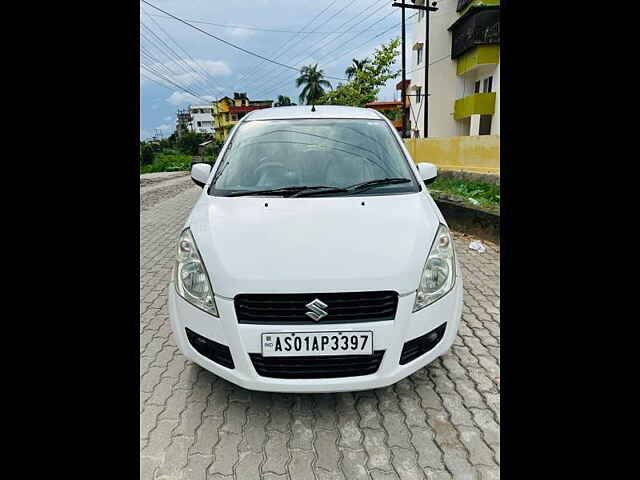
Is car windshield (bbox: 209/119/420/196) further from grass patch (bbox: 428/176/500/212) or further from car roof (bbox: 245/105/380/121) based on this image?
grass patch (bbox: 428/176/500/212)

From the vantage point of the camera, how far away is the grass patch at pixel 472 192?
18.5 feet

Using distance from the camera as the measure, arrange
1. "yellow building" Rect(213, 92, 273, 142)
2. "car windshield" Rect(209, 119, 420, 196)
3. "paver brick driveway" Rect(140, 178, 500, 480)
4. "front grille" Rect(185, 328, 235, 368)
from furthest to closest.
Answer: "yellow building" Rect(213, 92, 273, 142) < "car windshield" Rect(209, 119, 420, 196) < "front grille" Rect(185, 328, 235, 368) < "paver brick driveway" Rect(140, 178, 500, 480)

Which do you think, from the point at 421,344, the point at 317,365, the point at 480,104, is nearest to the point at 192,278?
the point at 317,365

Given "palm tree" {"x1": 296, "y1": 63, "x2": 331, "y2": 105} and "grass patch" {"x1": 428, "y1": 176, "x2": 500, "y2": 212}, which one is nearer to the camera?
"grass patch" {"x1": 428, "y1": 176, "x2": 500, "y2": 212}

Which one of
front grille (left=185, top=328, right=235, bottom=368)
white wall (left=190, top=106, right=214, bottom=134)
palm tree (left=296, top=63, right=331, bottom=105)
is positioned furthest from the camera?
white wall (left=190, top=106, right=214, bottom=134)

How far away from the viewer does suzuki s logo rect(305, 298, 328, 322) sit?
1.76m

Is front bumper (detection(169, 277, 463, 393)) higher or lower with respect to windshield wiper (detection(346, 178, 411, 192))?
lower

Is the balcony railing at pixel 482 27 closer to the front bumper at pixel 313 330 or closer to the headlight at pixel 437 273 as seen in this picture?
the headlight at pixel 437 273

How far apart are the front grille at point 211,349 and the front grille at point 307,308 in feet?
0.66

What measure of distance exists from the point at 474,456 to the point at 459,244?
3.75 metres

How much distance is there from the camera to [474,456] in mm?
1797

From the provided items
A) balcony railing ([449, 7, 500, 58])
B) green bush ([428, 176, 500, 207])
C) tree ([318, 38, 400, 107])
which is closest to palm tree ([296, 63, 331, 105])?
tree ([318, 38, 400, 107])
